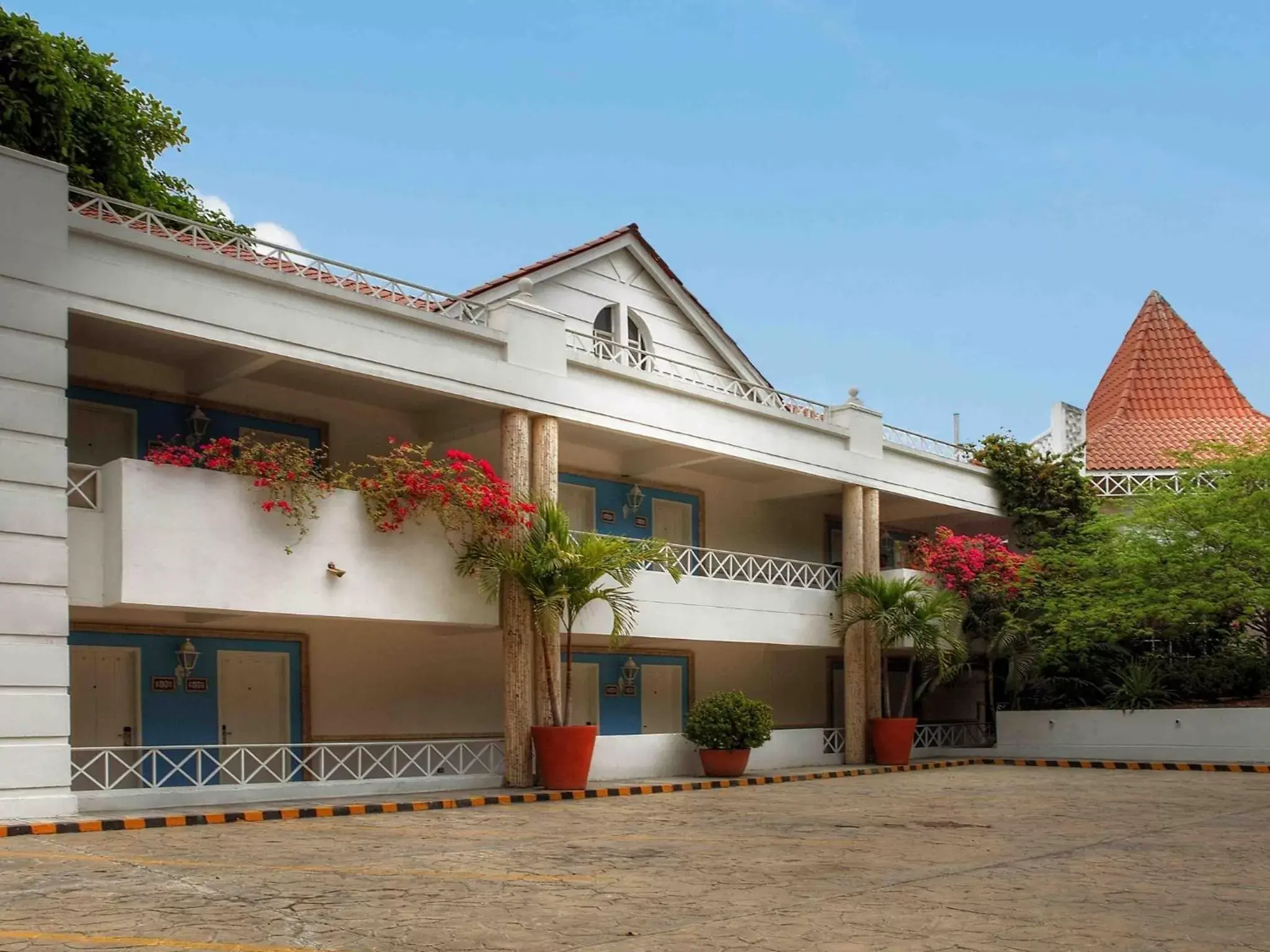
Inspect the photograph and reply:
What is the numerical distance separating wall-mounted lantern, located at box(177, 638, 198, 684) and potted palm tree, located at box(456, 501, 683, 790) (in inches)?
132

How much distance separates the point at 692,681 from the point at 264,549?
10.6m

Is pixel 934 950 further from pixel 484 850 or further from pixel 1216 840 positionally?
pixel 1216 840

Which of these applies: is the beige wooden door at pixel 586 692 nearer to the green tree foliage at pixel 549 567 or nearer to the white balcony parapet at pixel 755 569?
the white balcony parapet at pixel 755 569

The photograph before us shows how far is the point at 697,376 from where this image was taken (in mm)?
25094

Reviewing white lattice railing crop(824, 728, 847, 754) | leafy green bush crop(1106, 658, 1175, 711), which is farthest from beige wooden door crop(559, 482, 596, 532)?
leafy green bush crop(1106, 658, 1175, 711)

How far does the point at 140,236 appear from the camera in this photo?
14352 mm

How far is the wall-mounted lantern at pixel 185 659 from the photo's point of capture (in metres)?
16.8

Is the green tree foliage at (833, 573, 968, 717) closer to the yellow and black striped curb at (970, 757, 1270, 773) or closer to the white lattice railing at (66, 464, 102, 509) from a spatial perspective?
the yellow and black striped curb at (970, 757, 1270, 773)

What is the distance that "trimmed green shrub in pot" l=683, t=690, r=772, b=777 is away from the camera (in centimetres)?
2031

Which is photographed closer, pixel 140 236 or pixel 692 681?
pixel 140 236

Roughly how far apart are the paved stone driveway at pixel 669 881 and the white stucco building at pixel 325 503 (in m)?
2.69

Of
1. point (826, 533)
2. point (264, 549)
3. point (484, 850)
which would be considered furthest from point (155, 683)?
point (826, 533)

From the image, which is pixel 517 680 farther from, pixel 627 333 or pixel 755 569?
pixel 627 333

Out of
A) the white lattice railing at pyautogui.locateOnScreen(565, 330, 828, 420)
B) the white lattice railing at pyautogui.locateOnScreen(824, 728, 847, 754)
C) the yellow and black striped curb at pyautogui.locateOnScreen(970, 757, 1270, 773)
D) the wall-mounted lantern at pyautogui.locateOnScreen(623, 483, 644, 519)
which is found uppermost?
the white lattice railing at pyautogui.locateOnScreen(565, 330, 828, 420)
